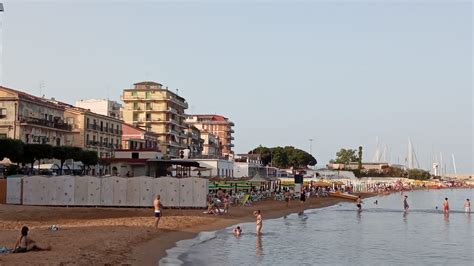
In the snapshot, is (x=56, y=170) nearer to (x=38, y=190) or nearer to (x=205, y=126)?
(x=38, y=190)

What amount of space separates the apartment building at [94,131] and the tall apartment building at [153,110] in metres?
21.6

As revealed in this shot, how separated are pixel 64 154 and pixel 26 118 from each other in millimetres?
11020

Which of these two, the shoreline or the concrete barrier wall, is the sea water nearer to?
the shoreline

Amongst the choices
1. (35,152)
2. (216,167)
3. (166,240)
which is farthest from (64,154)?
(216,167)

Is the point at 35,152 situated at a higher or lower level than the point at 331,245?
higher

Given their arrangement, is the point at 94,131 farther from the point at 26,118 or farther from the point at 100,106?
→ the point at 100,106

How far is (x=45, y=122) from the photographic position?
243ft

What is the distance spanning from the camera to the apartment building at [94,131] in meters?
84.1

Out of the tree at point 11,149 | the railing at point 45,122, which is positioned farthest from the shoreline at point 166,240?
the railing at point 45,122

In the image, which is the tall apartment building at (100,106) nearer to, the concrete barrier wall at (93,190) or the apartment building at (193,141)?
the apartment building at (193,141)

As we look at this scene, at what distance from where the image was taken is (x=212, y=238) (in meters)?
32.8

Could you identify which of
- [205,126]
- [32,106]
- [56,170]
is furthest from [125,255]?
[205,126]

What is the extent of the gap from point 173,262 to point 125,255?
1.87 meters

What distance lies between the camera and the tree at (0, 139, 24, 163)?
2083 inches
